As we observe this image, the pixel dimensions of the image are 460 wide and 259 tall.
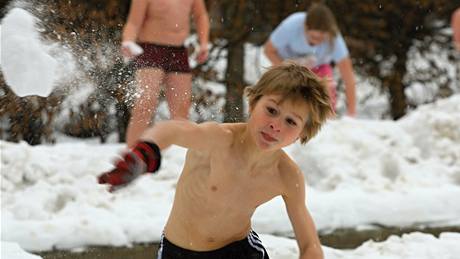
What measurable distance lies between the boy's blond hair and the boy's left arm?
0.14 meters

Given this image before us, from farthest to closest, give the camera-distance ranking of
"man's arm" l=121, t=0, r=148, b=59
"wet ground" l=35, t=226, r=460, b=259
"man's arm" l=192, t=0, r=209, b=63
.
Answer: "man's arm" l=192, t=0, r=209, b=63, "man's arm" l=121, t=0, r=148, b=59, "wet ground" l=35, t=226, r=460, b=259

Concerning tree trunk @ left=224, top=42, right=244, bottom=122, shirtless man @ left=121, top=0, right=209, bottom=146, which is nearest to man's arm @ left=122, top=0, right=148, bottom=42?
shirtless man @ left=121, top=0, right=209, bottom=146

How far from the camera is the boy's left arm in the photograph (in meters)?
2.46

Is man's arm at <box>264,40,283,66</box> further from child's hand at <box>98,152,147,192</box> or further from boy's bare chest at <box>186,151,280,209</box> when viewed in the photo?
child's hand at <box>98,152,147,192</box>

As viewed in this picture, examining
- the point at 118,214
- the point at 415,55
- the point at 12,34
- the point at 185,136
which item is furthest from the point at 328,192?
the point at 415,55

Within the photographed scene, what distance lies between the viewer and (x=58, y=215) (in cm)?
372

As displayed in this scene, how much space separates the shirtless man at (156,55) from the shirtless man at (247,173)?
1639mm

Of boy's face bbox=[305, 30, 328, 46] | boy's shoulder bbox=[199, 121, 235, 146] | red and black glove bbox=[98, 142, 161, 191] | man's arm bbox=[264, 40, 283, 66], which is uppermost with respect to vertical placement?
red and black glove bbox=[98, 142, 161, 191]

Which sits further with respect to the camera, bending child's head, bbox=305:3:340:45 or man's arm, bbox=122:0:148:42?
bending child's head, bbox=305:3:340:45

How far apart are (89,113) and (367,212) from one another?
7.37 feet

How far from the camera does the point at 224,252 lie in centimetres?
247

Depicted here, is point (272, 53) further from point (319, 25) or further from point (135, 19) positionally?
point (135, 19)

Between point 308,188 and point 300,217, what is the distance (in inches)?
80.5

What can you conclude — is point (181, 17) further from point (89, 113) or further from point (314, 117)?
point (314, 117)
